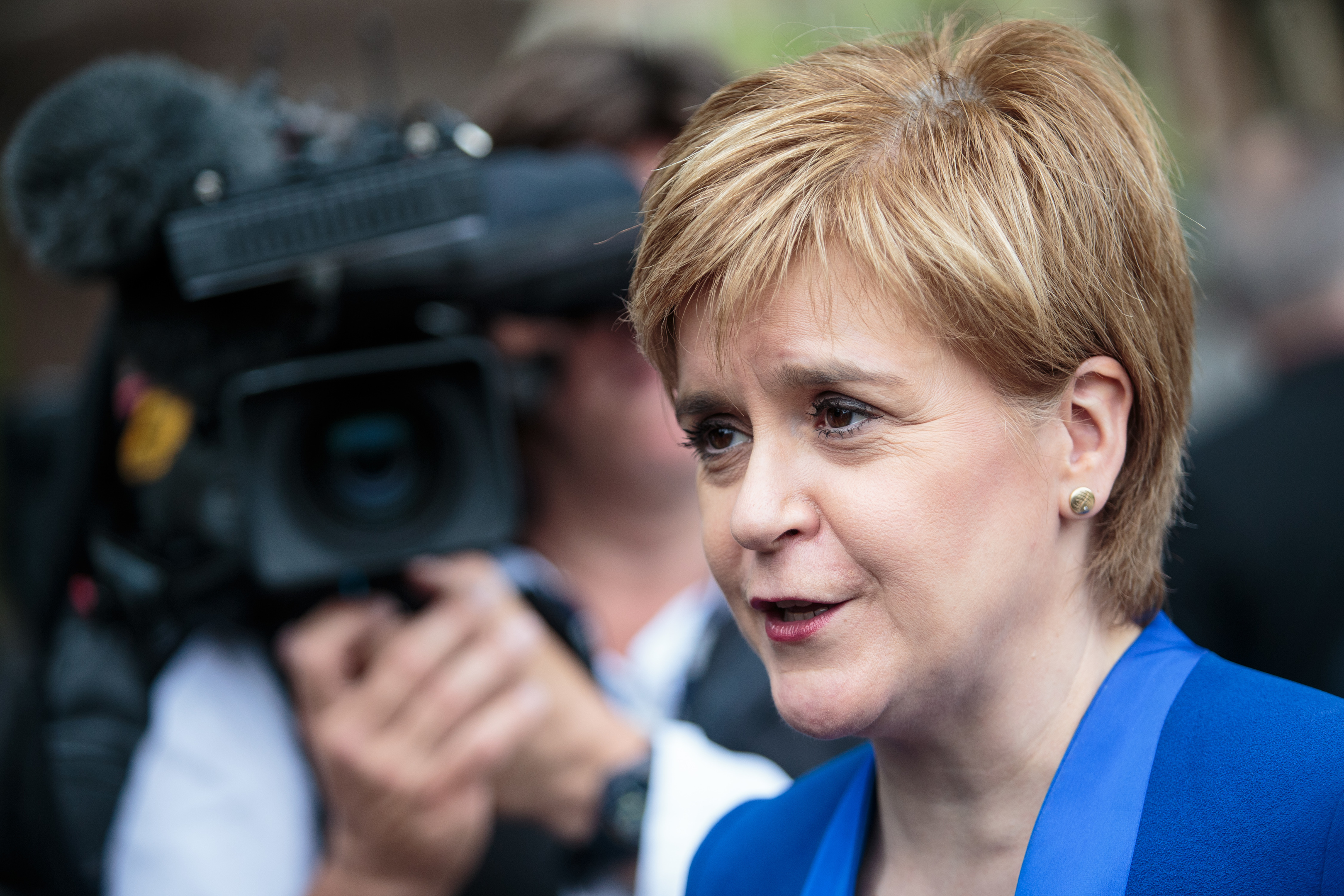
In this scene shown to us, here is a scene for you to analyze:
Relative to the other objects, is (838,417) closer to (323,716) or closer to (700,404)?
(700,404)

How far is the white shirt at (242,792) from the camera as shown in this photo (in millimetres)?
1706

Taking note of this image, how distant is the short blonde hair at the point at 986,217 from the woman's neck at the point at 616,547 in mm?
1224

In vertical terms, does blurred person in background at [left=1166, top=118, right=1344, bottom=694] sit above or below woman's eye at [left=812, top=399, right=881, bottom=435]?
below

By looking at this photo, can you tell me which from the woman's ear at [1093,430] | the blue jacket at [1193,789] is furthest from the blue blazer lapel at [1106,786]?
the woman's ear at [1093,430]

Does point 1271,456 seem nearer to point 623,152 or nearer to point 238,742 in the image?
point 623,152

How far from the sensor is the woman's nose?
0.95m

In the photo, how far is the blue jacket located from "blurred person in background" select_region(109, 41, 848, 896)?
31.1 inches

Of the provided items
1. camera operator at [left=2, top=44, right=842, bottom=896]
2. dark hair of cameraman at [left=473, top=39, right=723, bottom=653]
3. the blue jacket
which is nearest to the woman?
the blue jacket

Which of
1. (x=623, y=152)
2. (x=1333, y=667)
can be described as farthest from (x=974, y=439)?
(x=1333, y=667)

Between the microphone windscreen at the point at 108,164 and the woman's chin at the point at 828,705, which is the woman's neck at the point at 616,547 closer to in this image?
the microphone windscreen at the point at 108,164

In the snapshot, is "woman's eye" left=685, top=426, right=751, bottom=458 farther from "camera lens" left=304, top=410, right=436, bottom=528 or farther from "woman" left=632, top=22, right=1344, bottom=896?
"camera lens" left=304, top=410, right=436, bottom=528

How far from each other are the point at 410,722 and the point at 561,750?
0.24 m

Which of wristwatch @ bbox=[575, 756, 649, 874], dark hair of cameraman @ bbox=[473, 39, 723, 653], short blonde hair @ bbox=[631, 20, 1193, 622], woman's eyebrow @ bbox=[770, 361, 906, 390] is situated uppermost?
short blonde hair @ bbox=[631, 20, 1193, 622]

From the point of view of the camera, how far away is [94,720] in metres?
1.71
